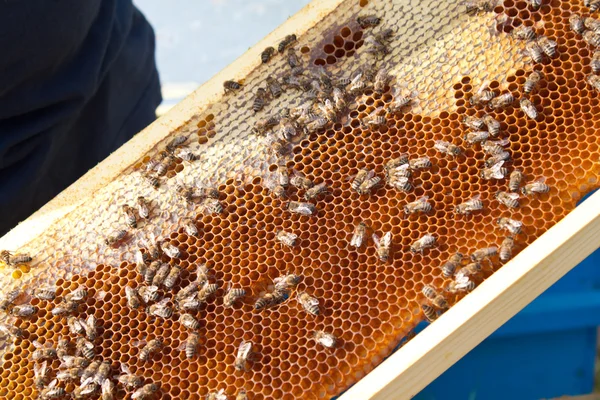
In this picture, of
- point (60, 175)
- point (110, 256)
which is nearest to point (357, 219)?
point (110, 256)

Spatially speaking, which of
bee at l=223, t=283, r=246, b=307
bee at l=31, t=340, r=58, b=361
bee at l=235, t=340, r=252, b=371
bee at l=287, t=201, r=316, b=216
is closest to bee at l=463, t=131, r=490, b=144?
bee at l=287, t=201, r=316, b=216

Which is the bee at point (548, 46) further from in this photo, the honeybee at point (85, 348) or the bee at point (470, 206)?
the honeybee at point (85, 348)

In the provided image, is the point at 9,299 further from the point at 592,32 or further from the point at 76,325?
the point at 592,32

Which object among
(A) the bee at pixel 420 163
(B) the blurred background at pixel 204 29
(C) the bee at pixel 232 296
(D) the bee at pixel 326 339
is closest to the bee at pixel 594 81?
(A) the bee at pixel 420 163

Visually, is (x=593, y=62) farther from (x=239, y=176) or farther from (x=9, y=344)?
(x=9, y=344)

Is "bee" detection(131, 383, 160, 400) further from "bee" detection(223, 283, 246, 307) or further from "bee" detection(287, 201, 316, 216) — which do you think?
"bee" detection(287, 201, 316, 216)
